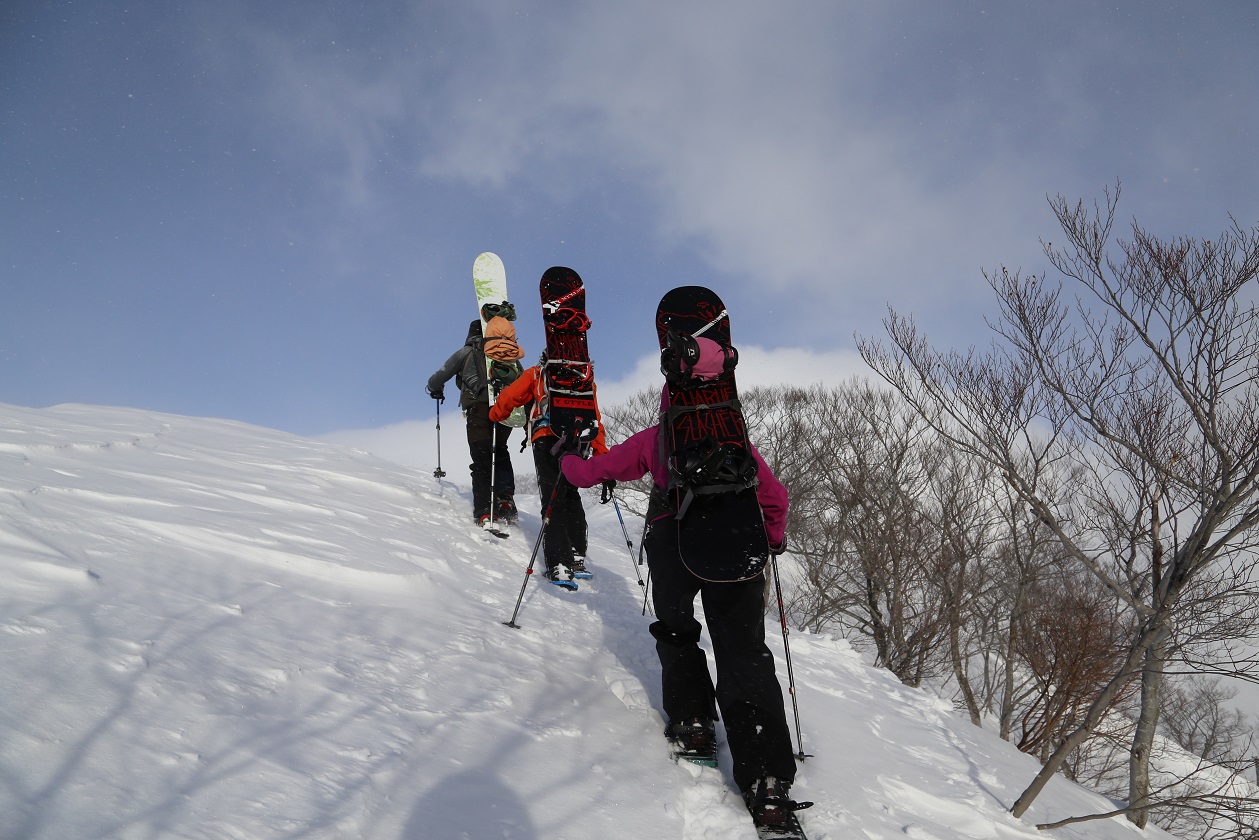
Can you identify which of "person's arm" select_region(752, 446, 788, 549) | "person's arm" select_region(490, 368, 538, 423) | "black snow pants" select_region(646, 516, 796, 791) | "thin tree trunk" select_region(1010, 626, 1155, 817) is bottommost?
"thin tree trunk" select_region(1010, 626, 1155, 817)

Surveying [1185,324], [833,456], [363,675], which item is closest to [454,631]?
[363,675]

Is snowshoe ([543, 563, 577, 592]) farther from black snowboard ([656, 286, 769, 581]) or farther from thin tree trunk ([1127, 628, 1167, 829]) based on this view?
thin tree trunk ([1127, 628, 1167, 829])

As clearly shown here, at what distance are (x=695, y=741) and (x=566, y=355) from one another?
3.50 meters

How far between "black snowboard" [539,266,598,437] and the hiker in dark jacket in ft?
4.26

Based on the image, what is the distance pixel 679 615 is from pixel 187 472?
16.0ft

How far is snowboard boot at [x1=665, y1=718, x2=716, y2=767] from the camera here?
9.31ft

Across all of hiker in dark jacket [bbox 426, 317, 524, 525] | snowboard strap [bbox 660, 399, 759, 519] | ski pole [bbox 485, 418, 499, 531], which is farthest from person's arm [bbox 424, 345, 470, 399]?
snowboard strap [bbox 660, 399, 759, 519]

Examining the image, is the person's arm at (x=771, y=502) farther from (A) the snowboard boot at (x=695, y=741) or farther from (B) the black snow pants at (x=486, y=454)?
(B) the black snow pants at (x=486, y=454)

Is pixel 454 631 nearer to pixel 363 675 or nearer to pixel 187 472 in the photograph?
pixel 363 675

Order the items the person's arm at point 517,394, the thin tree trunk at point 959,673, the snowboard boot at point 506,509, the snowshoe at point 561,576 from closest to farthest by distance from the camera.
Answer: the snowshoe at point 561,576 < the person's arm at point 517,394 < the snowboard boot at point 506,509 < the thin tree trunk at point 959,673

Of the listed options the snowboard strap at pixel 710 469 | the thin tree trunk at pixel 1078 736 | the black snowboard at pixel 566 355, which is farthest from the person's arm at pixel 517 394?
the thin tree trunk at pixel 1078 736

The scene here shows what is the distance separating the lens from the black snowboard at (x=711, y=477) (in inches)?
110

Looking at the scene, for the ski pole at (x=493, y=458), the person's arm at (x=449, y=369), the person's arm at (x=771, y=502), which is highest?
the person's arm at (x=449, y=369)

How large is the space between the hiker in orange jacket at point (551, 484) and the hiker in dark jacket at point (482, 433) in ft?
3.21
